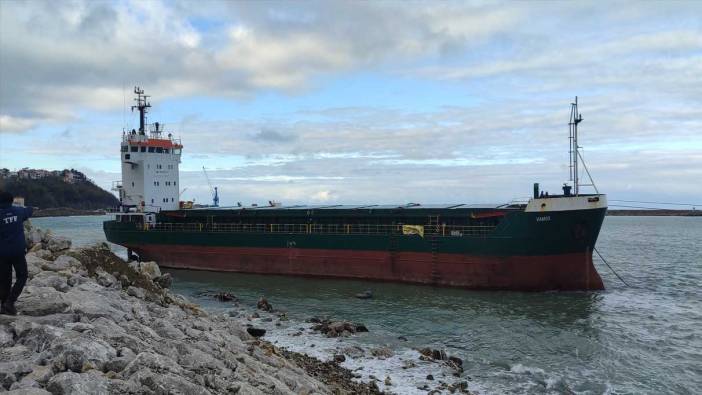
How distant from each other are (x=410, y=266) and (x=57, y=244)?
1555 cm

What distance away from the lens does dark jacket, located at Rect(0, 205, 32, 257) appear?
21.1 ft

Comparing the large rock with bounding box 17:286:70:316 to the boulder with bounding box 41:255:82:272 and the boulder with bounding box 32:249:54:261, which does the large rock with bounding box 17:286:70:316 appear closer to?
the boulder with bounding box 41:255:82:272

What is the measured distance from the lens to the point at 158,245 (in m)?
32.1

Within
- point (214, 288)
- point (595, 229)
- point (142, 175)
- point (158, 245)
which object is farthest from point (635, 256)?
point (142, 175)

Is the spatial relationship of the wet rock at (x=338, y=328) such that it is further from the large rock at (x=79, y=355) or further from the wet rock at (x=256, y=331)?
the large rock at (x=79, y=355)

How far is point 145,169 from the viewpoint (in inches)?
1377

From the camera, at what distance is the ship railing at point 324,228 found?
78.4ft

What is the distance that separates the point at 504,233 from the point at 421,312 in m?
6.15

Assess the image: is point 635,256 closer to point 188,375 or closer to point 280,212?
point 280,212

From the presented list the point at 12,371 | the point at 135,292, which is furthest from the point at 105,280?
the point at 12,371

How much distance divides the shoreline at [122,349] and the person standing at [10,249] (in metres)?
0.32

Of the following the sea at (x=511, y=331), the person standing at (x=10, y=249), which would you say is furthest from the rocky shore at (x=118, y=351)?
the sea at (x=511, y=331)

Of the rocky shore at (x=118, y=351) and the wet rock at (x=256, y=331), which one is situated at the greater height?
the rocky shore at (x=118, y=351)

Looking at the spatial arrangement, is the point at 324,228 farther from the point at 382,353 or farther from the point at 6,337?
the point at 6,337
